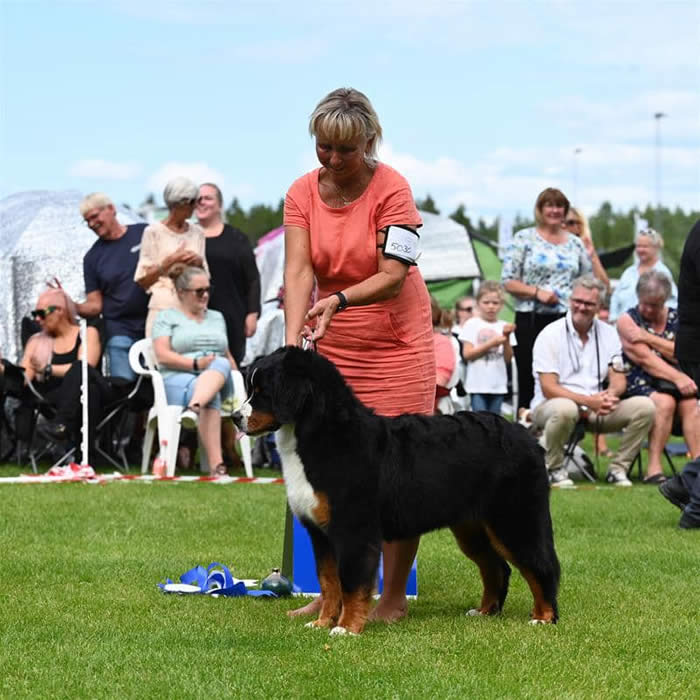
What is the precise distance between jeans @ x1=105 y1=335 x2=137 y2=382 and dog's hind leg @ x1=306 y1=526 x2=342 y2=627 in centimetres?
562

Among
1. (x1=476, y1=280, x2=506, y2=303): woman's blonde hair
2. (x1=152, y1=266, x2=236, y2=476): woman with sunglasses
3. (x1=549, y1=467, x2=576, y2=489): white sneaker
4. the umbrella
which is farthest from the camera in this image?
the umbrella

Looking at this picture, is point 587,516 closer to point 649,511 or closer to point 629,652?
point 649,511

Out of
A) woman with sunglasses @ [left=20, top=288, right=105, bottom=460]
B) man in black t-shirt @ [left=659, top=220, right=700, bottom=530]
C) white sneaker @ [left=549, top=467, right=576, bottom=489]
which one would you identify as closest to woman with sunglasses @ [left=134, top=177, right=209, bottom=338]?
woman with sunglasses @ [left=20, top=288, right=105, bottom=460]

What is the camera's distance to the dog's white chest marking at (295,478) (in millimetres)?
4359

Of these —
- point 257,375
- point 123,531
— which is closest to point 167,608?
point 257,375

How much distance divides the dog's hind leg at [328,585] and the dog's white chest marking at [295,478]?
7.8 inches

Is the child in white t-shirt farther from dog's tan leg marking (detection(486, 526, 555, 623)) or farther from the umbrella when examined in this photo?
dog's tan leg marking (detection(486, 526, 555, 623))

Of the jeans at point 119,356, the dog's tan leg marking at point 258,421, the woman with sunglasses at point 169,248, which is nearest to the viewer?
the dog's tan leg marking at point 258,421

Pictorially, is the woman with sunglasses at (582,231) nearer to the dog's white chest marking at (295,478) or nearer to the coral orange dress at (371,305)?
the coral orange dress at (371,305)

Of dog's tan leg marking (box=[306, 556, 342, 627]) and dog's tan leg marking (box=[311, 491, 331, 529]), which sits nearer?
dog's tan leg marking (box=[311, 491, 331, 529])

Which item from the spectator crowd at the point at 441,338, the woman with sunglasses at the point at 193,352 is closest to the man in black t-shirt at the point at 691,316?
the spectator crowd at the point at 441,338

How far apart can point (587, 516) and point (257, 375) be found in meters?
3.85

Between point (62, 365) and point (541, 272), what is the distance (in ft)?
12.6

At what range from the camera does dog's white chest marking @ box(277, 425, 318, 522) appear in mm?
4359
